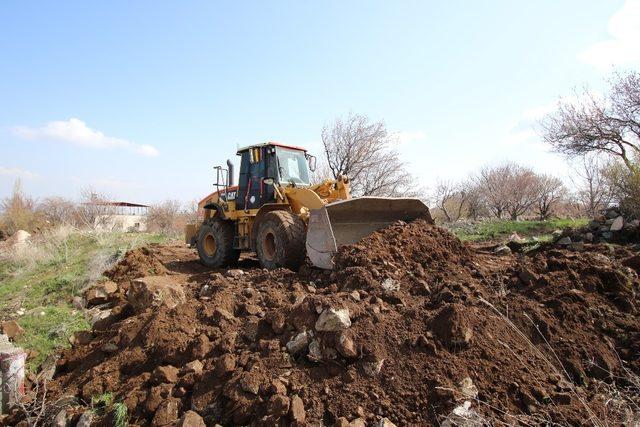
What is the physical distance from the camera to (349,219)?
21.6ft

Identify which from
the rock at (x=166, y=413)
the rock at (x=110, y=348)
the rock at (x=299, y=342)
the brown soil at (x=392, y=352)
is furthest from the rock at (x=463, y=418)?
the rock at (x=110, y=348)

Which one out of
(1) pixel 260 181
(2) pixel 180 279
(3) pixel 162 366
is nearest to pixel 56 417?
(3) pixel 162 366

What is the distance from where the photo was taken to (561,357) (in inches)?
135

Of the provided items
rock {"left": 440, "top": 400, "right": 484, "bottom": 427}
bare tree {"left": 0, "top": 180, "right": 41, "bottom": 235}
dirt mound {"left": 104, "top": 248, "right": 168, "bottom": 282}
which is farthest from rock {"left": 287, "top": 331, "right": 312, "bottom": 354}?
bare tree {"left": 0, "top": 180, "right": 41, "bottom": 235}

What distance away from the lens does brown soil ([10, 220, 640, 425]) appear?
294 cm

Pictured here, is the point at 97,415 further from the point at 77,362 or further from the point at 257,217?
the point at 257,217

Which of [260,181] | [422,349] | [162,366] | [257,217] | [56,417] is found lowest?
[56,417]

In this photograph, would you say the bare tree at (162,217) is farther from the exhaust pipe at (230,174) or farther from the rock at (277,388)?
the rock at (277,388)

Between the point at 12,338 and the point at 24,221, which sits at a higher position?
the point at 24,221

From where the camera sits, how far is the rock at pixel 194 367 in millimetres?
3532

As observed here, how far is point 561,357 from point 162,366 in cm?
337

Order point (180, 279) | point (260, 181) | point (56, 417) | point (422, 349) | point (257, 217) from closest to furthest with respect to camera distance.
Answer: point (422, 349), point (56, 417), point (180, 279), point (257, 217), point (260, 181)

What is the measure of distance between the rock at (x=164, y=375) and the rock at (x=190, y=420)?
1.83 feet

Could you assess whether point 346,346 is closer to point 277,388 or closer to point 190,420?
point 277,388
